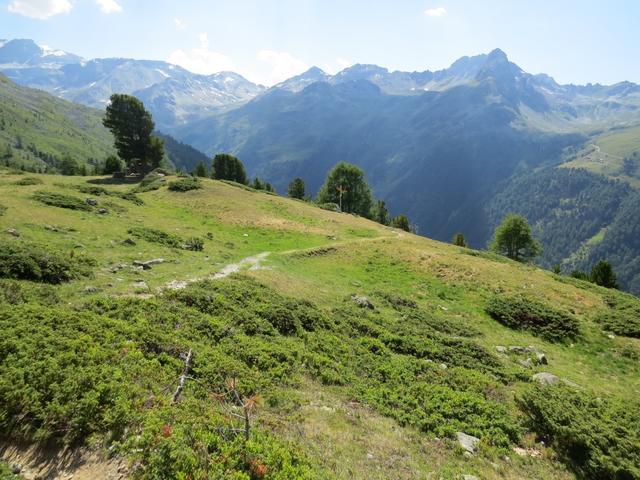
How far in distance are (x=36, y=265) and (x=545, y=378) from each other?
26.4 m

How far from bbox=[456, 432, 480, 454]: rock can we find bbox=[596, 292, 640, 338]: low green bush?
74.4 ft

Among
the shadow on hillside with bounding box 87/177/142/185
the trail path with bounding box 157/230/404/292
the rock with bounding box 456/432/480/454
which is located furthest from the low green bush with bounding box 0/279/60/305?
the shadow on hillside with bounding box 87/177/142/185

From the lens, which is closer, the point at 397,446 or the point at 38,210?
the point at 397,446

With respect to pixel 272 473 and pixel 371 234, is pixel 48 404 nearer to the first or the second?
pixel 272 473

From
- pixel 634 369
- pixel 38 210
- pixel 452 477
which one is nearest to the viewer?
pixel 452 477

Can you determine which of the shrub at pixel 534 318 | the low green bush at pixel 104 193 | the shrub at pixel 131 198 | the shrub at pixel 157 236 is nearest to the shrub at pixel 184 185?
the low green bush at pixel 104 193

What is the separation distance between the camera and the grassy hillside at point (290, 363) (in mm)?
8258

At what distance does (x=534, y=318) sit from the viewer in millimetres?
27266

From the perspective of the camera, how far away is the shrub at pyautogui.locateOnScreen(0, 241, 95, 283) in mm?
16625

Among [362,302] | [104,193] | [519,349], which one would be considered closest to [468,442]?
[519,349]

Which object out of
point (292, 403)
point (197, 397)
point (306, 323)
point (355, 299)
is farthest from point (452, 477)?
point (355, 299)

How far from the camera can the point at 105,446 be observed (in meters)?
7.68

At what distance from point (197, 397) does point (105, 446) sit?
296 centimetres

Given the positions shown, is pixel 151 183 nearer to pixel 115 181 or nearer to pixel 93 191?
pixel 115 181
